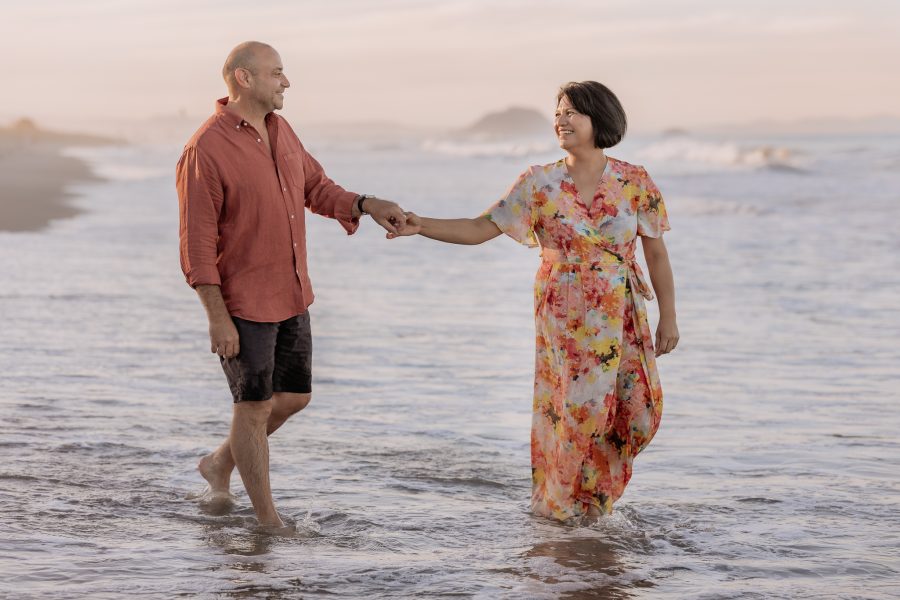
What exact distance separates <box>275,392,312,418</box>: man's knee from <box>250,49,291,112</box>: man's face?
3.62 feet

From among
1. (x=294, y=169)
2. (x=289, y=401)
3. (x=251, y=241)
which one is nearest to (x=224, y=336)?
(x=251, y=241)

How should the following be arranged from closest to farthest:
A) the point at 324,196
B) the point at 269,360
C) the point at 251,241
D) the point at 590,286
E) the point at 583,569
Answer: the point at 583,569 → the point at 251,241 → the point at 269,360 → the point at 590,286 → the point at 324,196

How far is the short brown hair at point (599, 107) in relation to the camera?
4.97 metres

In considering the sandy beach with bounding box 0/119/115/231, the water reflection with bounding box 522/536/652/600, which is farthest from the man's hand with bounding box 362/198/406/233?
the sandy beach with bounding box 0/119/115/231

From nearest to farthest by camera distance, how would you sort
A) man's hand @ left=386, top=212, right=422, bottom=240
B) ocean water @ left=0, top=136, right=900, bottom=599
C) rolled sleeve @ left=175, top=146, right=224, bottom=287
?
ocean water @ left=0, top=136, right=900, bottom=599, rolled sleeve @ left=175, top=146, right=224, bottom=287, man's hand @ left=386, top=212, right=422, bottom=240

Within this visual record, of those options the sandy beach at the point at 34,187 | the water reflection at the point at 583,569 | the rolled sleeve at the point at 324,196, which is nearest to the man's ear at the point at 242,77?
the rolled sleeve at the point at 324,196

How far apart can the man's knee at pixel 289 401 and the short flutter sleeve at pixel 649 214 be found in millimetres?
1458

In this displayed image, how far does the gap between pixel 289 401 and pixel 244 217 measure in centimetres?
80

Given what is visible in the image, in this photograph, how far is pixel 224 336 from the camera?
4641mm

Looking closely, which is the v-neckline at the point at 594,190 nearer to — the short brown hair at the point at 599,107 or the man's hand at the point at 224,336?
the short brown hair at the point at 599,107

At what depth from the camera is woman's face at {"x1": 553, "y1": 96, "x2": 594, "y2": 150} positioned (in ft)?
16.3

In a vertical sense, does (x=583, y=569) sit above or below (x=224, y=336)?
below

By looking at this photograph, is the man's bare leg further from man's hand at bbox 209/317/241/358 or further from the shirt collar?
the shirt collar

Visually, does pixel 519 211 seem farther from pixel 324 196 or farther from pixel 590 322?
pixel 324 196
